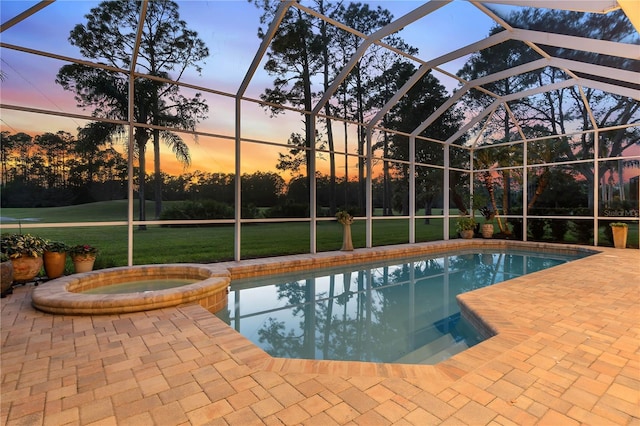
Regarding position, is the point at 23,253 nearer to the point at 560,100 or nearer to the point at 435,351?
the point at 435,351

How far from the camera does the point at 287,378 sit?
2.30 meters

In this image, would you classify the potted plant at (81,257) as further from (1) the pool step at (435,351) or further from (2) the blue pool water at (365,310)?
(1) the pool step at (435,351)

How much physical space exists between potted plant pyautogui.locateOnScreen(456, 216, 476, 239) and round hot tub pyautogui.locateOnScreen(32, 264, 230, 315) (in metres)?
10.1

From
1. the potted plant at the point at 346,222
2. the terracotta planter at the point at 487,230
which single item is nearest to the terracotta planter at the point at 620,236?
the terracotta planter at the point at 487,230

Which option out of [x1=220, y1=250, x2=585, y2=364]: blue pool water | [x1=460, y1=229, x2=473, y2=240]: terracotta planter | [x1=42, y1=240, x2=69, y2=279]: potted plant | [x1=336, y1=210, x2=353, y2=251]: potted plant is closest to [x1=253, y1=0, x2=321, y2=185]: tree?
[x1=336, y1=210, x2=353, y2=251]: potted plant

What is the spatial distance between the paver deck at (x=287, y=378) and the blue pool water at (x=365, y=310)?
67cm

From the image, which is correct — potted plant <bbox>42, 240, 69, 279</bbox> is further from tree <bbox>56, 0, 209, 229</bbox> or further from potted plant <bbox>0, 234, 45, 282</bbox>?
tree <bbox>56, 0, 209, 229</bbox>

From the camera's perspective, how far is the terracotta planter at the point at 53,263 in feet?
16.9

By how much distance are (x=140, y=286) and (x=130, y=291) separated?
0.91 feet

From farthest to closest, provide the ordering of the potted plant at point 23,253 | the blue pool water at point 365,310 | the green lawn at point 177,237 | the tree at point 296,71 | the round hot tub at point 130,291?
1. the tree at point 296,71
2. the green lawn at point 177,237
3. the potted plant at point 23,253
4. the round hot tub at point 130,291
5. the blue pool water at point 365,310

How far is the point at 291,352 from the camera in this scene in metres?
3.45

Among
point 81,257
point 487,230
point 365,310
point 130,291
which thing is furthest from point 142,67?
point 487,230

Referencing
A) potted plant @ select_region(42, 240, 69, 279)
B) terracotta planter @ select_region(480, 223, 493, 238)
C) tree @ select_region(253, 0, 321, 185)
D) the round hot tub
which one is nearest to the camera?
the round hot tub

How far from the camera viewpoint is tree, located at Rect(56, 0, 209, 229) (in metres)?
6.98
